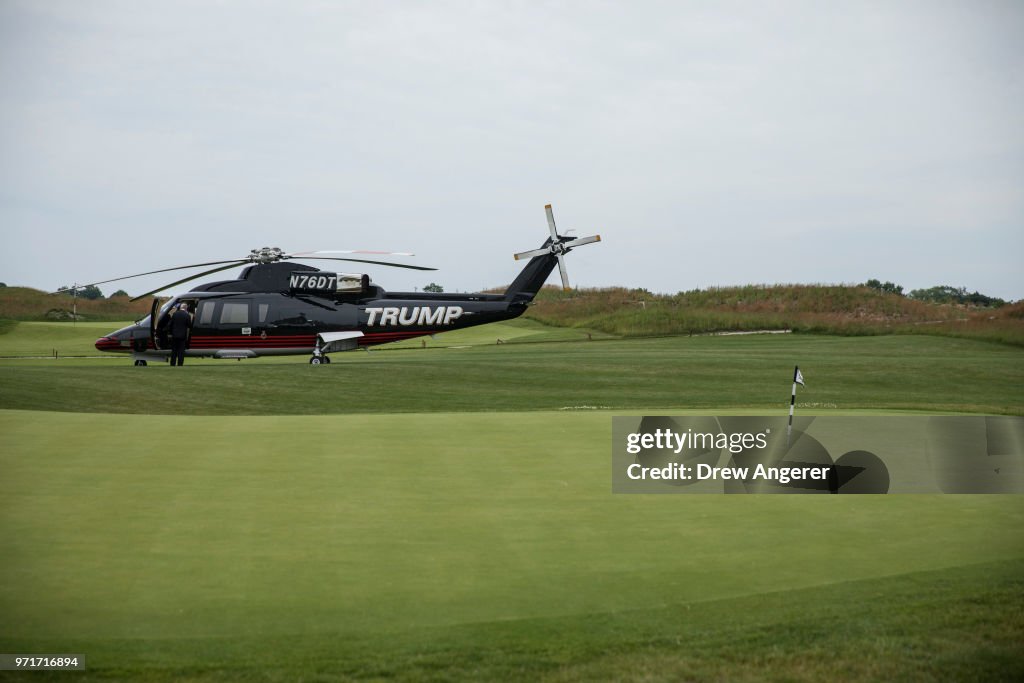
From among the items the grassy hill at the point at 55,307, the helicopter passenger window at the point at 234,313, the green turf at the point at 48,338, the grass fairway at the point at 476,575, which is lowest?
the grass fairway at the point at 476,575

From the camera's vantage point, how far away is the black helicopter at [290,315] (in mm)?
30531

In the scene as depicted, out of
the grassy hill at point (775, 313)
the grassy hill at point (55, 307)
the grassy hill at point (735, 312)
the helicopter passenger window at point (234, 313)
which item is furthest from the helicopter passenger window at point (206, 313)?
the grassy hill at point (55, 307)

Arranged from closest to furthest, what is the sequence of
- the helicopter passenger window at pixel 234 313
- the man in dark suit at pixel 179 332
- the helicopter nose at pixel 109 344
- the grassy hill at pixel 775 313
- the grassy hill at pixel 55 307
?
the man in dark suit at pixel 179 332 < the helicopter passenger window at pixel 234 313 < the helicopter nose at pixel 109 344 < the grassy hill at pixel 775 313 < the grassy hill at pixel 55 307

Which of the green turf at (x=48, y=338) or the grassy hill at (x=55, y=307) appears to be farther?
the grassy hill at (x=55, y=307)

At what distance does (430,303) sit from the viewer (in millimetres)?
31797

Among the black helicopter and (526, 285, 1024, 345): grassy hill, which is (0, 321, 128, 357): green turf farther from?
(526, 285, 1024, 345): grassy hill

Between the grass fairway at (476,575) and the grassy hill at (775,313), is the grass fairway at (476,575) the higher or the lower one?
the lower one

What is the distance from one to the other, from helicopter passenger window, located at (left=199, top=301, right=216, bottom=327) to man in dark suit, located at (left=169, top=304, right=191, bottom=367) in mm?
474

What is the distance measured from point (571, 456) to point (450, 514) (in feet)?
9.91

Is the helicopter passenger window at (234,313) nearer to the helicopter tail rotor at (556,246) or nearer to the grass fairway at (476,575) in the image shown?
the helicopter tail rotor at (556,246)

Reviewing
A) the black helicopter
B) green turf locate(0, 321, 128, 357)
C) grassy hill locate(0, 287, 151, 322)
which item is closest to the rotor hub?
the black helicopter

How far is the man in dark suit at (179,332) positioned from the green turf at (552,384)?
1.05m

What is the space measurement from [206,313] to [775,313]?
33000 millimetres

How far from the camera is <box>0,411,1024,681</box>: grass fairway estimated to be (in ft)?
19.4
